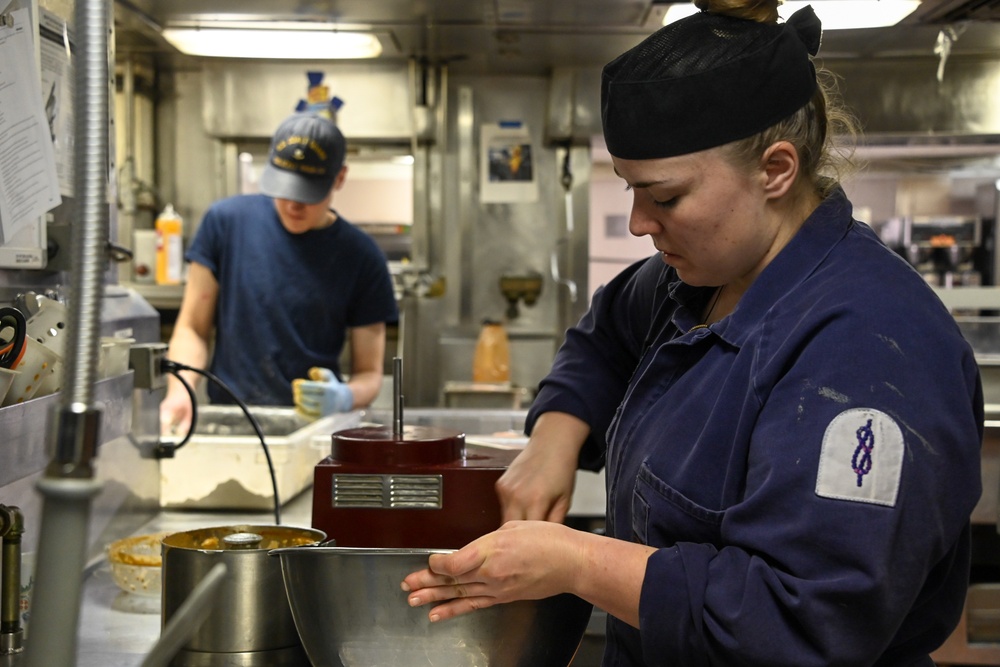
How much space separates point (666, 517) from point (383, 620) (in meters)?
0.33

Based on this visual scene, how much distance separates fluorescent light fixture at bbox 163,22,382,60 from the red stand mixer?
2638 mm

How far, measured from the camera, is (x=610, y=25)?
3.43 meters

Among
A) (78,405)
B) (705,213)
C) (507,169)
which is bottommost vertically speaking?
(78,405)

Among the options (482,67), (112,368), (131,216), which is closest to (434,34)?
(482,67)

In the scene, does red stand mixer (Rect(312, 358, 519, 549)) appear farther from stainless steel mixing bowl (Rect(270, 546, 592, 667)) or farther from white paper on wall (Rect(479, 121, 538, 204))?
white paper on wall (Rect(479, 121, 538, 204))

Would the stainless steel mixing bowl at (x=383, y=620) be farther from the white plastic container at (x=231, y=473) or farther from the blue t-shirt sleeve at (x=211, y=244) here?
the blue t-shirt sleeve at (x=211, y=244)

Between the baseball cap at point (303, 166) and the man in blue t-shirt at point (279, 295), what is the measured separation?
8 centimetres

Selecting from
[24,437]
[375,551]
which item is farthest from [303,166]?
[375,551]

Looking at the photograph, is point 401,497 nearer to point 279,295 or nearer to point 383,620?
point 383,620

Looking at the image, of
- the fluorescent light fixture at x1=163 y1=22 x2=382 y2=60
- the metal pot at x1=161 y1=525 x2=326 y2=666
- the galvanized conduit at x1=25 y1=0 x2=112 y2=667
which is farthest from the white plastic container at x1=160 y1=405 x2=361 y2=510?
the fluorescent light fixture at x1=163 y1=22 x2=382 y2=60

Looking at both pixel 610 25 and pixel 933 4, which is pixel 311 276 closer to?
pixel 610 25

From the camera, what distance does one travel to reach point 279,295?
3168mm

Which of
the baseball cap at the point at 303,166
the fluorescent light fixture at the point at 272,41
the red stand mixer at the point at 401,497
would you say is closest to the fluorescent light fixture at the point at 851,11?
the baseball cap at the point at 303,166

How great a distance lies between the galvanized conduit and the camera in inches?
20.5
